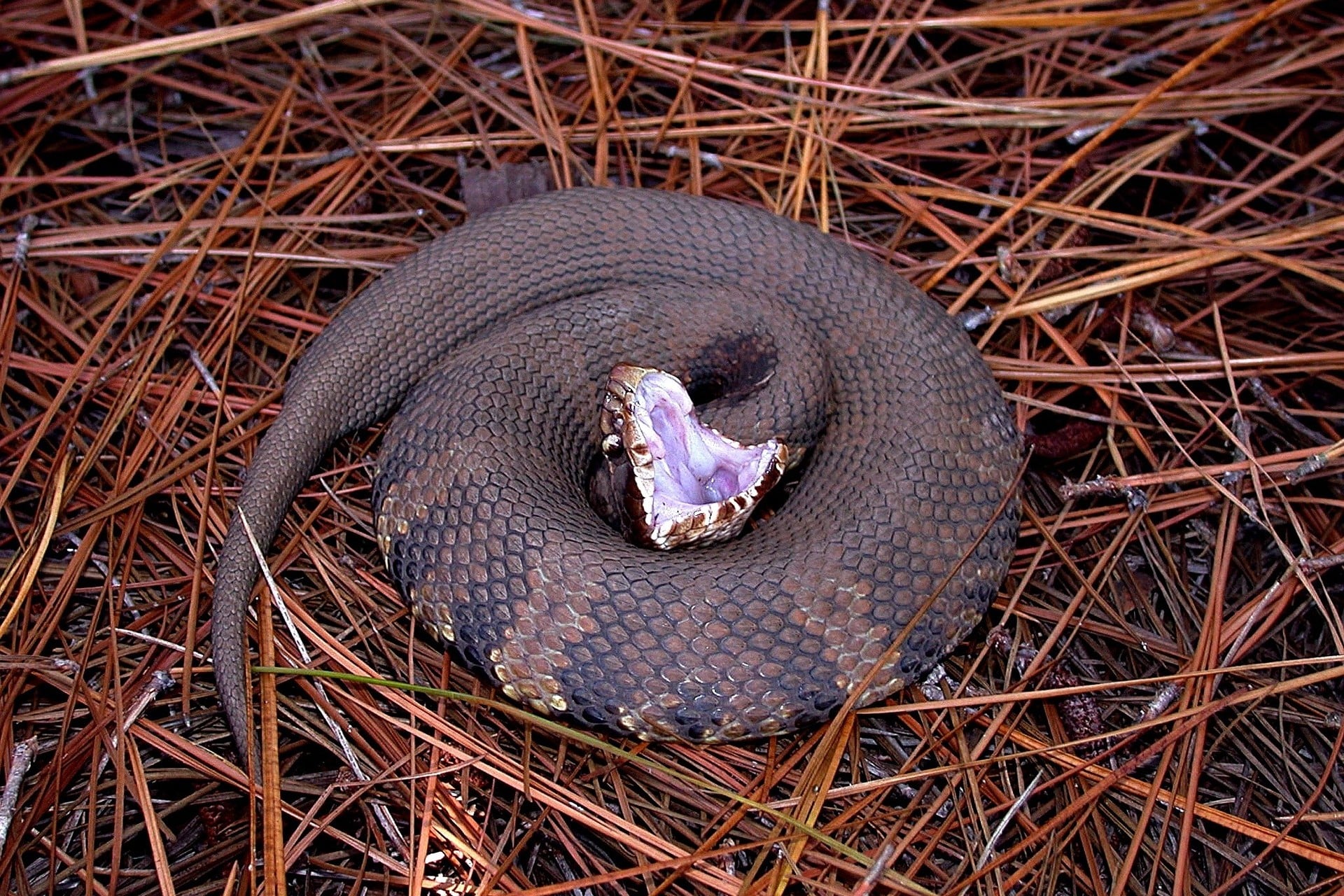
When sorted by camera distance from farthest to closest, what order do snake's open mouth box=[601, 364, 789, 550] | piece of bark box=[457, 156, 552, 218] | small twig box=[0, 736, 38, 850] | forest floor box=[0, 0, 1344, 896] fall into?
piece of bark box=[457, 156, 552, 218], snake's open mouth box=[601, 364, 789, 550], forest floor box=[0, 0, 1344, 896], small twig box=[0, 736, 38, 850]

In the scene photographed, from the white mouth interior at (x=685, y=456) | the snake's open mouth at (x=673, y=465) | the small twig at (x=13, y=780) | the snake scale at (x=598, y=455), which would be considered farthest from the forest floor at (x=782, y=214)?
the white mouth interior at (x=685, y=456)

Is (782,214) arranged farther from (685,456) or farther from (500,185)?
(685,456)

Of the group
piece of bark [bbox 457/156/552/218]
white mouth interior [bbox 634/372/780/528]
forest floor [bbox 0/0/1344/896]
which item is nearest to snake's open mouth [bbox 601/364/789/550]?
white mouth interior [bbox 634/372/780/528]

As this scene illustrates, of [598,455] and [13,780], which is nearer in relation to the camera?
[13,780]

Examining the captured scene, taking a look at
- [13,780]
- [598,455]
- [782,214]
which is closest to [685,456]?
[598,455]

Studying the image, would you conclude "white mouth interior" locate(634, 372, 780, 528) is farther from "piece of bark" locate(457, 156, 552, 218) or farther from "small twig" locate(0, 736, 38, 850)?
"small twig" locate(0, 736, 38, 850)

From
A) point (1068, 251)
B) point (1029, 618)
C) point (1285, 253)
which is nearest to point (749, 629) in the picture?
point (1029, 618)

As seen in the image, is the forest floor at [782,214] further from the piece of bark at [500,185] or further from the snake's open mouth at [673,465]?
the snake's open mouth at [673,465]

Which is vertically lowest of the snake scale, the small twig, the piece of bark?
the small twig

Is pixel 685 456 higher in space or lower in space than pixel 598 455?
higher
